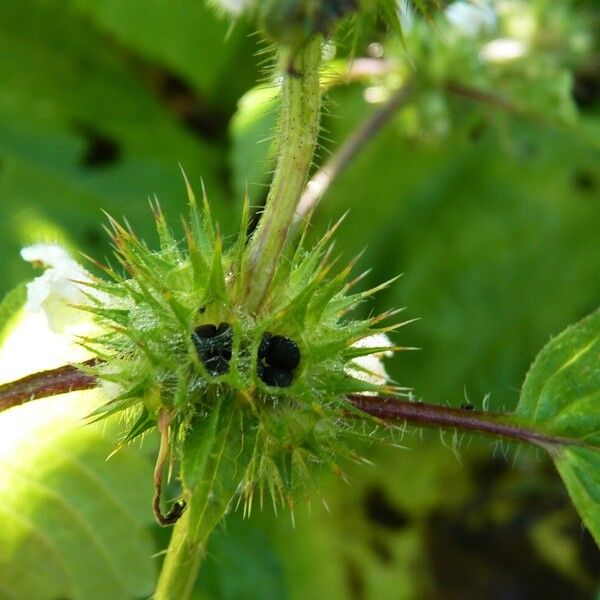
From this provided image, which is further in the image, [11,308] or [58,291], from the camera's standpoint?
[11,308]

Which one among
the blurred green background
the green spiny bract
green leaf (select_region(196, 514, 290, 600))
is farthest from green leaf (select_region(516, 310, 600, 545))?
the blurred green background

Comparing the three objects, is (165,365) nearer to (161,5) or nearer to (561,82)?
(561,82)

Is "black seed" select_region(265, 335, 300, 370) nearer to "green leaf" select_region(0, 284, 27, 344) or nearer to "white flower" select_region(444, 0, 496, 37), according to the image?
"green leaf" select_region(0, 284, 27, 344)

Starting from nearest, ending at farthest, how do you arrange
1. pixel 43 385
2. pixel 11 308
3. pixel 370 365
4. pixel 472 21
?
pixel 43 385 → pixel 370 365 → pixel 11 308 → pixel 472 21

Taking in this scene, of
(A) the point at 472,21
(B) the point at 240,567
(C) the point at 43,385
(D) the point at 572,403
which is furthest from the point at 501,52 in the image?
(C) the point at 43,385

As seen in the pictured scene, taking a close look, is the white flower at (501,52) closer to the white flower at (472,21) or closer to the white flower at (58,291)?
the white flower at (472,21)

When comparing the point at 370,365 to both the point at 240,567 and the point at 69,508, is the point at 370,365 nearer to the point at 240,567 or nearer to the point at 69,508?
the point at 69,508

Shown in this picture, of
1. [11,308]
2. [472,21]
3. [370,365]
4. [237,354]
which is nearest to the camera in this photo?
[237,354]
